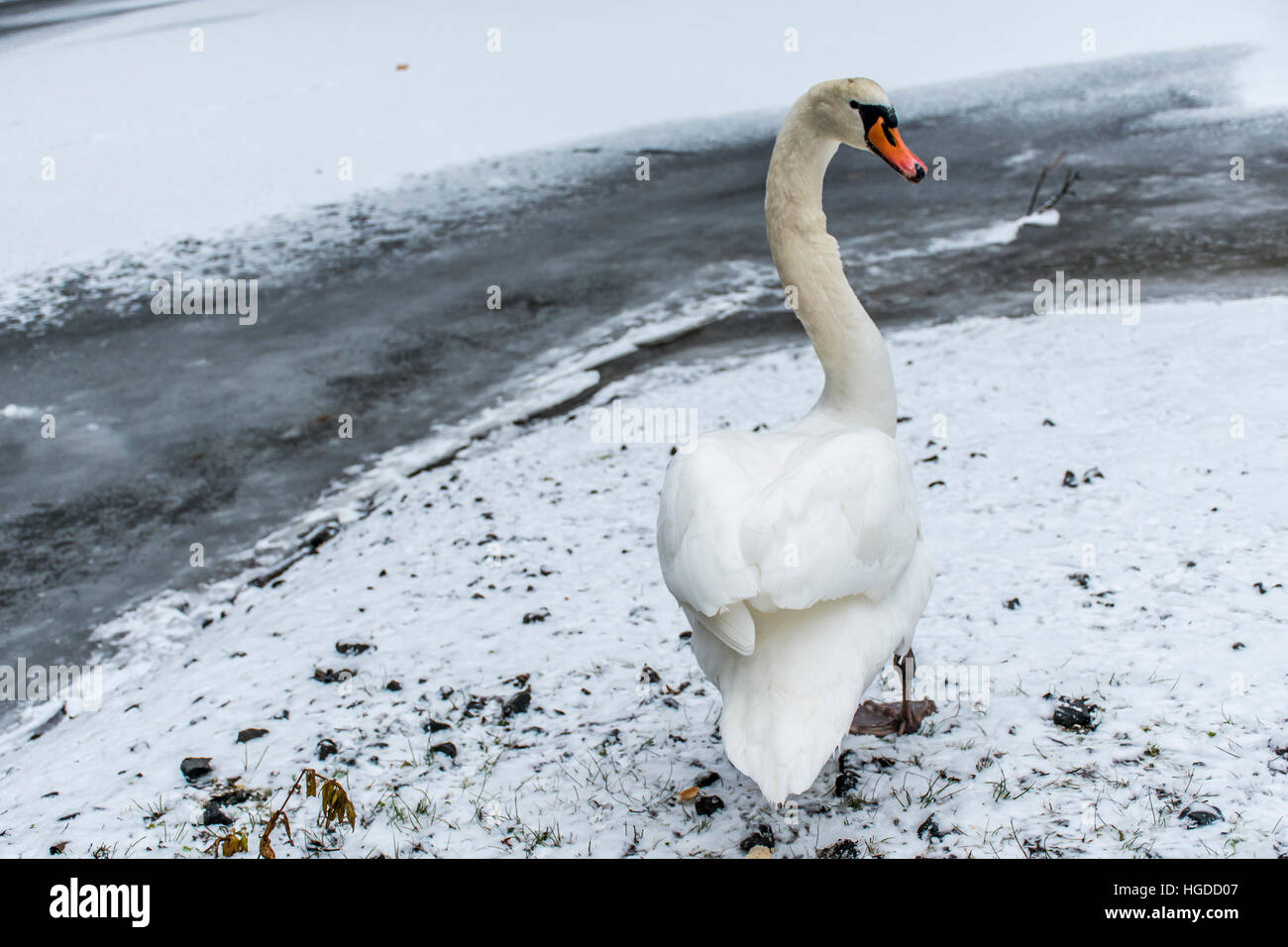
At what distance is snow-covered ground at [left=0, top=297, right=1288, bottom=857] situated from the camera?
338cm

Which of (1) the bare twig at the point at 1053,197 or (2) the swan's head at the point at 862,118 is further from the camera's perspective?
(1) the bare twig at the point at 1053,197

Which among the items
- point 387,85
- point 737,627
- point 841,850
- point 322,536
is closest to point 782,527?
point 737,627

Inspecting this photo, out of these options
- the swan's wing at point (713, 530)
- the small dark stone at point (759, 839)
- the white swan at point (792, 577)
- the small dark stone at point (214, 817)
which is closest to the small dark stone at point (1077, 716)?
the white swan at point (792, 577)

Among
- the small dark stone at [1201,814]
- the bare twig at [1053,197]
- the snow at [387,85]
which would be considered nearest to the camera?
the small dark stone at [1201,814]

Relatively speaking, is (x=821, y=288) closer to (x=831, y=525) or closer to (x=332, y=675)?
(x=831, y=525)

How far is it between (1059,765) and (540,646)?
2171mm

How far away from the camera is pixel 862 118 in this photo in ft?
12.6

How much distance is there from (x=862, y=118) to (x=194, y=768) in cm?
327

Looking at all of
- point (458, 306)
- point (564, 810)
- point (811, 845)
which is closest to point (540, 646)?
point (564, 810)

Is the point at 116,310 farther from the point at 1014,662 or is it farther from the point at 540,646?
the point at 1014,662

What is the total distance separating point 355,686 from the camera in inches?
182

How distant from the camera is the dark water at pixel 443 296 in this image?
22.9ft

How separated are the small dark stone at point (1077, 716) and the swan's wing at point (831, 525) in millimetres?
935

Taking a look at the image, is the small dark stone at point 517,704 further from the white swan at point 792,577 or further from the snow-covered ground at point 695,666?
the white swan at point 792,577
